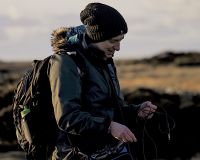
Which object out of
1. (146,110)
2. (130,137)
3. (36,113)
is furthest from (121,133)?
(146,110)

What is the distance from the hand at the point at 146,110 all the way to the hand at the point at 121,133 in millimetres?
639

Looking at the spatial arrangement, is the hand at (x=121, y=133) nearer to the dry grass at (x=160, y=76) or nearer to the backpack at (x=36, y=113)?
the backpack at (x=36, y=113)

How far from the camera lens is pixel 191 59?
147 ft

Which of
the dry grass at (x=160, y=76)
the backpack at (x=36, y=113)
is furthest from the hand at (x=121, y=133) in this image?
the dry grass at (x=160, y=76)

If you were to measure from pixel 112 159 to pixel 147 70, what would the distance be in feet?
123

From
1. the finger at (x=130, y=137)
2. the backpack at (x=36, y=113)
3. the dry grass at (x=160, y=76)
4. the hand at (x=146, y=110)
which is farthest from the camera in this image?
the dry grass at (x=160, y=76)

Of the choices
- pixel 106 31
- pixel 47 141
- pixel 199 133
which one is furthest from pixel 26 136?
pixel 199 133

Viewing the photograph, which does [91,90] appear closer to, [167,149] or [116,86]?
[116,86]

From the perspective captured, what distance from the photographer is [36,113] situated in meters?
5.12

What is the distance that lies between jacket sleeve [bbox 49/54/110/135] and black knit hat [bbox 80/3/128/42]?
33 cm

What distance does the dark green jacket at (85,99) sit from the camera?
4.88 m

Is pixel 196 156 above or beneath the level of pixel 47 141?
beneath

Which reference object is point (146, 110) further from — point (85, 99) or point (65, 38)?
point (65, 38)

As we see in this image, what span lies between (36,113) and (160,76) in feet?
110
